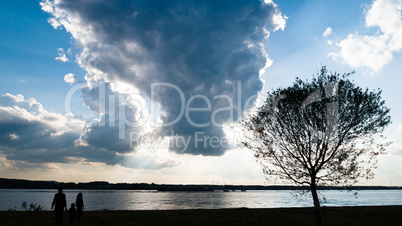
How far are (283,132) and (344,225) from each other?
408 inches

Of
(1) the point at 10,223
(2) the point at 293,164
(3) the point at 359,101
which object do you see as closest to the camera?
(1) the point at 10,223

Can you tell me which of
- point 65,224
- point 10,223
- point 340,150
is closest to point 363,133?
point 340,150

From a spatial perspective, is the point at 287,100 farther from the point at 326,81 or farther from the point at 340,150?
the point at 340,150

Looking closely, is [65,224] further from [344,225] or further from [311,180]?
[344,225]

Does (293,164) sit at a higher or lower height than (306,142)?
lower

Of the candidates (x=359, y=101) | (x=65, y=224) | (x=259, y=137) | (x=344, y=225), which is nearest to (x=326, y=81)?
(x=359, y=101)

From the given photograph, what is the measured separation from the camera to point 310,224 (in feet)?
93.3

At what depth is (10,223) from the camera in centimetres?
2538

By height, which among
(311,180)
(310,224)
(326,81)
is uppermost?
(326,81)

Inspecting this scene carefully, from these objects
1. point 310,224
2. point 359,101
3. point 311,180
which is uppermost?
point 359,101

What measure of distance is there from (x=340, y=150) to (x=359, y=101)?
5.14 m

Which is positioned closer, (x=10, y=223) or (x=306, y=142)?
(x=10, y=223)

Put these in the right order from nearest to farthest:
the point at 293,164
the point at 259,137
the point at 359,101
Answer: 1. the point at 359,101
2. the point at 293,164
3. the point at 259,137

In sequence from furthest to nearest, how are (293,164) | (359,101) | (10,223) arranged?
(293,164) → (359,101) → (10,223)
